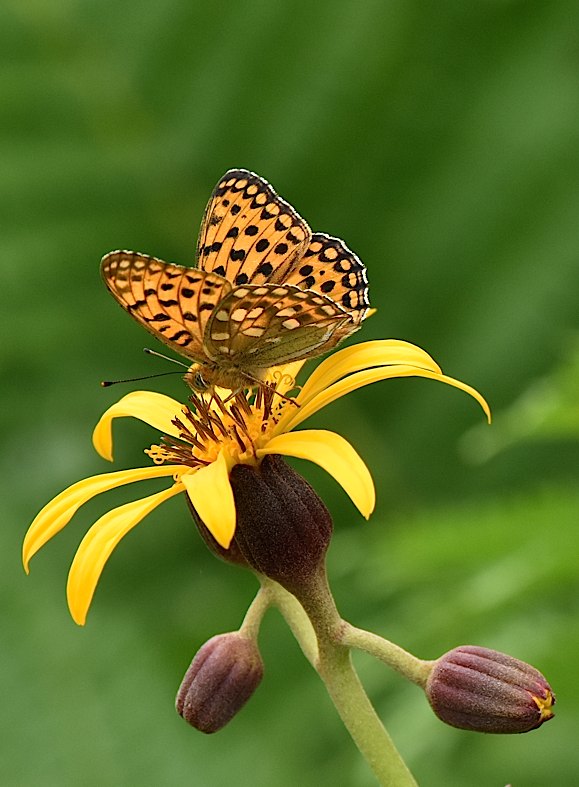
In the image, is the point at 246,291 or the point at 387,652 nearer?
the point at 387,652

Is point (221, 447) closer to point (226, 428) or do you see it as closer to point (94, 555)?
point (226, 428)

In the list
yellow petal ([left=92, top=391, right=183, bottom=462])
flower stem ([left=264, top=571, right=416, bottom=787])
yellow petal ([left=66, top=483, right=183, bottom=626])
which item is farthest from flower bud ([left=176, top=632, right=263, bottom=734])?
yellow petal ([left=92, top=391, right=183, bottom=462])

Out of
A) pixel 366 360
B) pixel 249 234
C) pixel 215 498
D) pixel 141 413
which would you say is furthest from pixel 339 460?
pixel 141 413

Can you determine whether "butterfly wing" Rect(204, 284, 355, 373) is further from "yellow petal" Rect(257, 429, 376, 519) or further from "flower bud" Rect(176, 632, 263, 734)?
"flower bud" Rect(176, 632, 263, 734)

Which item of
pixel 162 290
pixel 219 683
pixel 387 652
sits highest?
pixel 162 290

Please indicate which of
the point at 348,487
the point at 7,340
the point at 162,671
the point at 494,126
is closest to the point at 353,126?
the point at 494,126

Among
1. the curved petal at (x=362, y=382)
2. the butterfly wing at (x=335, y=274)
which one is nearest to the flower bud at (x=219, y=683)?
the curved petal at (x=362, y=382)
